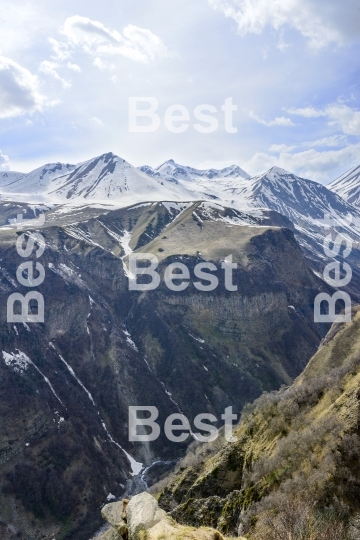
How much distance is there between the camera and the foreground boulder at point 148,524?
1622 cm

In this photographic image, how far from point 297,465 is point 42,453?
83.9 metres

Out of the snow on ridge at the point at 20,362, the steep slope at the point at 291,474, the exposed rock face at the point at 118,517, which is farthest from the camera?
the snow on ridge at the point at 20,362

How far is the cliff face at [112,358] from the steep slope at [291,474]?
172 feet

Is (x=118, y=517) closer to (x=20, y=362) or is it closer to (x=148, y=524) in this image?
(x=148, y=524)

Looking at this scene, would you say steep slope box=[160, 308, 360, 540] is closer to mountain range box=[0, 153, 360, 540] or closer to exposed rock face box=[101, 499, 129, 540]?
exposed rock face box=[101, 499, 129, 540]

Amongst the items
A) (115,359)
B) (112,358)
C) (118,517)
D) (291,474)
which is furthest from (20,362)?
(118,517)

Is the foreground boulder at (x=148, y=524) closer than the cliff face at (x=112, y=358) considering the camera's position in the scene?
Yes

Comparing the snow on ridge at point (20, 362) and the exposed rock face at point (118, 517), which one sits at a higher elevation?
the exposed rock face at point (118, 517)

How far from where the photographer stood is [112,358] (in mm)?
131500

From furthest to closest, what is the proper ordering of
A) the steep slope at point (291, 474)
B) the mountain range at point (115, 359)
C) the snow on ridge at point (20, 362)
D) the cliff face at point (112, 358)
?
1. the snow on ridge at point (20, 362)
2. the mountain range at point (115, 359)
3. the cliff face at point (112, 358)
4. the steep slope at point (291, 474)

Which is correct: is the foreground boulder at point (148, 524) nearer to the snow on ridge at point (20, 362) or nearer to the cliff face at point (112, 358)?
the cliff face at point (112, 358)

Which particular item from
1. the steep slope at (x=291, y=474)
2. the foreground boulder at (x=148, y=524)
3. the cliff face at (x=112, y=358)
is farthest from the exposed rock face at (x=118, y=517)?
the cliff face at (x=112, y=358)

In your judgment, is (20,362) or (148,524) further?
(20,362)

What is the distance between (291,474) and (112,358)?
109m
